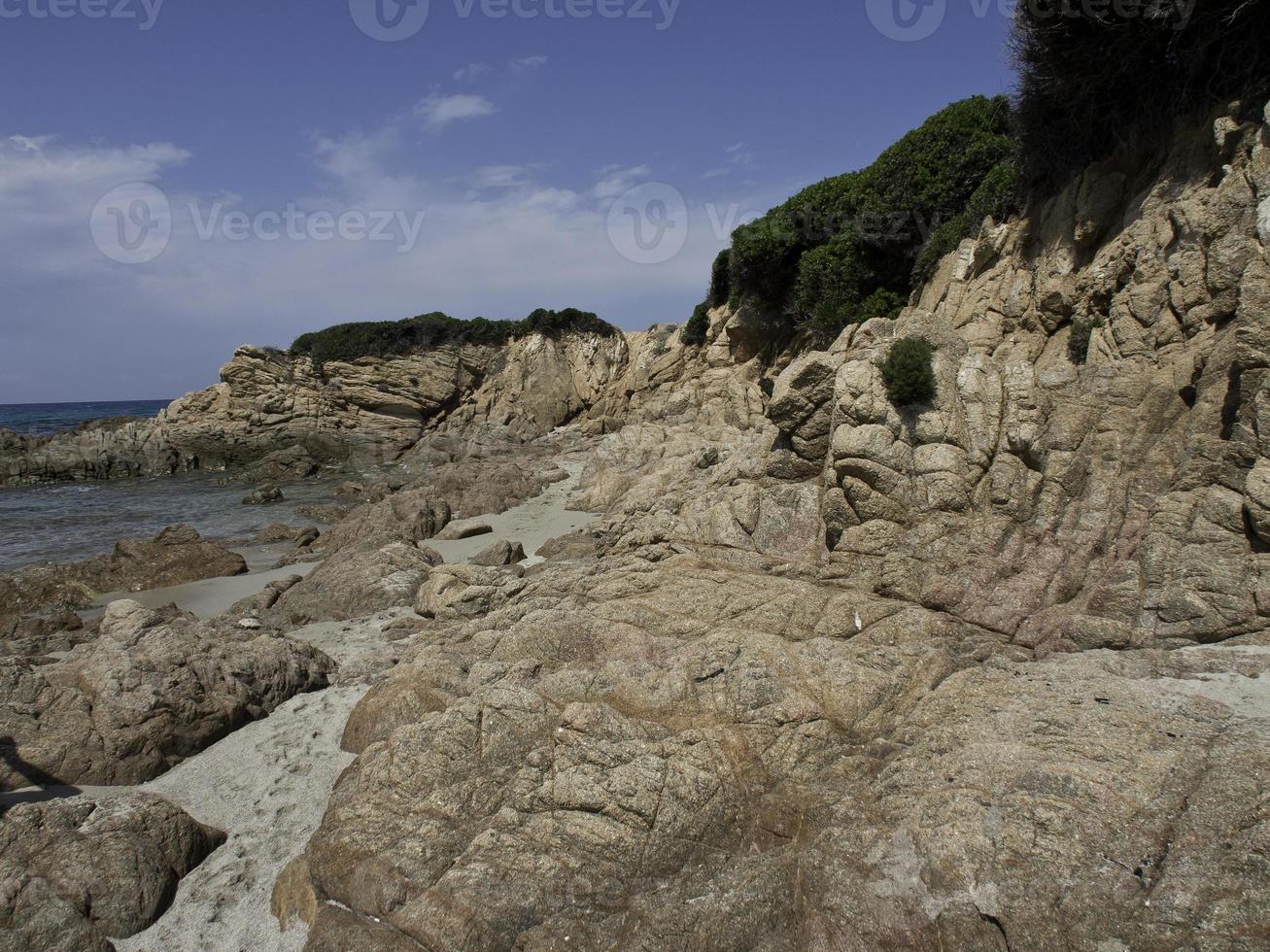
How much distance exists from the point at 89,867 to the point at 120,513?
29.1m

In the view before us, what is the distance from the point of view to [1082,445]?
36.0 ft

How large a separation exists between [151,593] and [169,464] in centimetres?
3018

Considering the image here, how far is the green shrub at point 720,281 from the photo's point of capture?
37.9 meters

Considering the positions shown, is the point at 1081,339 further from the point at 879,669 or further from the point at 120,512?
the point at 120,512

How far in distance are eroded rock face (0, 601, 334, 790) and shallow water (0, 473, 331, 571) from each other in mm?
14946

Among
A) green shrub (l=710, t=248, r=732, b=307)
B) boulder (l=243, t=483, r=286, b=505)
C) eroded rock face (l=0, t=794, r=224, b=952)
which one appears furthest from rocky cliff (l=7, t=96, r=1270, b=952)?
green shrub (l=710, t=248, r=732, b=307)

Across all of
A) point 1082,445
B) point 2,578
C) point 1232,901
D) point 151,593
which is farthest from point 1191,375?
point 2,578

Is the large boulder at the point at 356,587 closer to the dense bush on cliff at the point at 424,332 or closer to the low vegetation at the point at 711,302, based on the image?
the low vegetation at the point at 711,302

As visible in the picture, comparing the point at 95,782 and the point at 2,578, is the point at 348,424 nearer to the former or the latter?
the point at 2,578

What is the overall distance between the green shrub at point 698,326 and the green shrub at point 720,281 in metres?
0.95

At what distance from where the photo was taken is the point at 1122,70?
15.1 meters

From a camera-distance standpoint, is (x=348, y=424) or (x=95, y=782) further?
(x=348, y=424)

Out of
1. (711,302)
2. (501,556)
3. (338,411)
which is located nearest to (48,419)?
(338,411)

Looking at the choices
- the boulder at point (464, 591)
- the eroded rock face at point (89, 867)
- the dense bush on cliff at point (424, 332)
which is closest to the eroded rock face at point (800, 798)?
the eroded rock face at point (89, 867)
